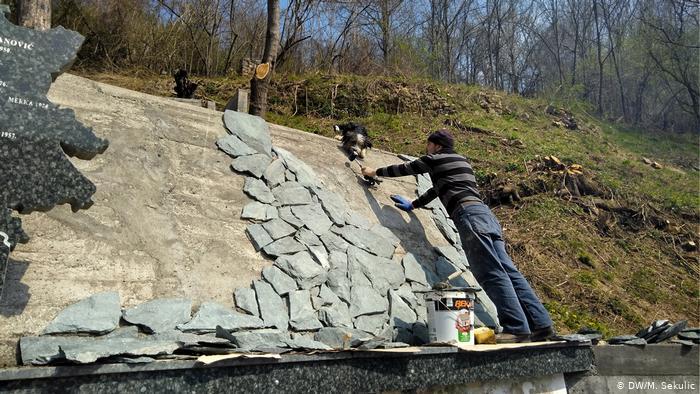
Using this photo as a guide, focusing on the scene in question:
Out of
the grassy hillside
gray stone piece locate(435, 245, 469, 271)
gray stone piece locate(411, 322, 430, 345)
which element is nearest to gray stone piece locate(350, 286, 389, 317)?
gray stone piece locate(411, 322, 430, 345)

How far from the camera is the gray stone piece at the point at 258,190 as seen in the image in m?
4.03

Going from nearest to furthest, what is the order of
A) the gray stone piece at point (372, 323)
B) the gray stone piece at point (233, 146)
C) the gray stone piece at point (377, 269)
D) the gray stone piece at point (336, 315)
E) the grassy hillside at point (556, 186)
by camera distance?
the gray stone piece at point (336, 315), the gray stone piece at point (372, 323), the gray stone piece at point (377, 269), the gray stone piece at point (233, 146), the grassy hillside at point (556, 186)

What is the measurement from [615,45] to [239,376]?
28.2 meters

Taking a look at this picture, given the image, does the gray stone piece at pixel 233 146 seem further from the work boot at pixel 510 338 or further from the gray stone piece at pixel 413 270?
the work boot at pixel 510 338

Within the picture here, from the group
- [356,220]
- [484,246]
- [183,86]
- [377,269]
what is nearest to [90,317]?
[377,269]

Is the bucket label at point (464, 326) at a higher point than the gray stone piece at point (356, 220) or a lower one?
lower

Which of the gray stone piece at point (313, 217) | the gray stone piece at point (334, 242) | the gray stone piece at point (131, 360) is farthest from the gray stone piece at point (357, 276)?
the gray stone piece at point (131, 360)

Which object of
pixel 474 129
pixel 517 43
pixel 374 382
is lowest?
pixel 374 382

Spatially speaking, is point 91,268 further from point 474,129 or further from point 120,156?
point 474,129

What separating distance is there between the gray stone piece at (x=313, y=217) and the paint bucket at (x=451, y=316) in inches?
41.6

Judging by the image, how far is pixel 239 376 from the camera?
7.84 ft

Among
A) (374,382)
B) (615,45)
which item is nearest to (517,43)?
(615,45)

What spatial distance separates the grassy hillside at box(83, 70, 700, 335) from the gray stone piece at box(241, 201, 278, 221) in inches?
137

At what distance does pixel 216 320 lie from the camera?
2.92 meters
